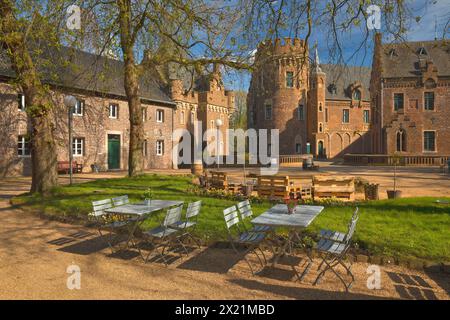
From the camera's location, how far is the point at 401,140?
120ft

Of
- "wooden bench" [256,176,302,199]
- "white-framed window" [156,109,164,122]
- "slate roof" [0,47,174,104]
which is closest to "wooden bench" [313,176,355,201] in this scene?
"wooden bench" [256,176,302,199]

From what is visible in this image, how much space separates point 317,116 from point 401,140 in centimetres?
1455

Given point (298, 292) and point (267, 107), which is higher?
point (267, 107)

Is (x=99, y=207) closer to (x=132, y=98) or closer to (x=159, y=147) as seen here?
(x=132, y=98)

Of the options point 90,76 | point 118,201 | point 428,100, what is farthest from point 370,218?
point 428,100

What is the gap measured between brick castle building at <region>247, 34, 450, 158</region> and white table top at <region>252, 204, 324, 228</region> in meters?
18.0

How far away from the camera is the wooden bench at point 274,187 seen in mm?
12148

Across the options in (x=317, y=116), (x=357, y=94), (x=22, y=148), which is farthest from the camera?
(x=357, y=94)

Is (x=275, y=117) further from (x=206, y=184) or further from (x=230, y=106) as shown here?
(x=206, y=184)

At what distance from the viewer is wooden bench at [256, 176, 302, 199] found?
39.9 feet

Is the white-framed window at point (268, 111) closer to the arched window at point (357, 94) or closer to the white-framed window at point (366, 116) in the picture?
the arched window at point (357, 94)

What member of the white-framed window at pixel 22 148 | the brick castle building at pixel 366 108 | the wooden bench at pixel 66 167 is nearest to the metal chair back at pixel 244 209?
the brick castle building at pixel 366 108

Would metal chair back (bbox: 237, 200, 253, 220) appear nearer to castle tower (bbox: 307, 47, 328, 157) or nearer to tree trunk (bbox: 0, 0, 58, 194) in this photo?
tree trunk (bbox: 0, 0, 58, 194)

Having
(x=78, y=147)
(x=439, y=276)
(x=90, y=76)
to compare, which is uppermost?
(x=90, y=76)
